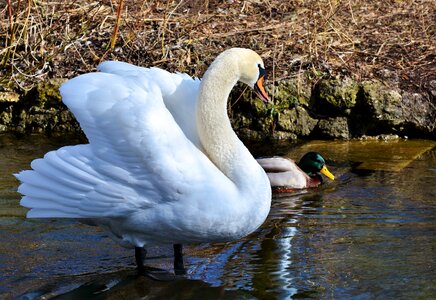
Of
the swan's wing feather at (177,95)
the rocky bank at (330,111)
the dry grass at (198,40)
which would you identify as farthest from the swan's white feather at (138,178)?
the dry grass at (198,40)

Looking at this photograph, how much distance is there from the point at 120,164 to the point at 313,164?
147 inches

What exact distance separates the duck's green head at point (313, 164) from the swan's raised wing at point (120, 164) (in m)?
3.27

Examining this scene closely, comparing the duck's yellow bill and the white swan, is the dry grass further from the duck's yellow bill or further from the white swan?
the white swan

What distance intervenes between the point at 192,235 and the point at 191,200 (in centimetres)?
23

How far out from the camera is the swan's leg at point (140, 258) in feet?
16.6

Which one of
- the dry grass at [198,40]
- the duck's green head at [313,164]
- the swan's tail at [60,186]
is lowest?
the duck's green head at [313,164]

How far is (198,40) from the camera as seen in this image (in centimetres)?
1014

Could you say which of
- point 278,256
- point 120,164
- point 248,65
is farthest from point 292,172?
point 120,164

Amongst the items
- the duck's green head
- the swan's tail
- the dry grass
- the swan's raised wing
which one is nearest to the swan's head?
the swan's raised wing

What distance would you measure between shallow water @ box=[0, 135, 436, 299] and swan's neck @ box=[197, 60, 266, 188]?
0.68 m

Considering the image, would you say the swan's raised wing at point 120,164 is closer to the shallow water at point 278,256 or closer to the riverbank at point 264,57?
the shallow water at point 278,256

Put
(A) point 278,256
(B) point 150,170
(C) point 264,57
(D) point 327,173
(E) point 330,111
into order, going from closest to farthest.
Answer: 1. (B) point 150,170
2. (A) point 278,256
3. (D) point 327,173
4. (E) point 330,111
5. (C) point 264,57

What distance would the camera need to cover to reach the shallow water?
4.93m

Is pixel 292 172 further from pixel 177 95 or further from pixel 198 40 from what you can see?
pixel 177 95
